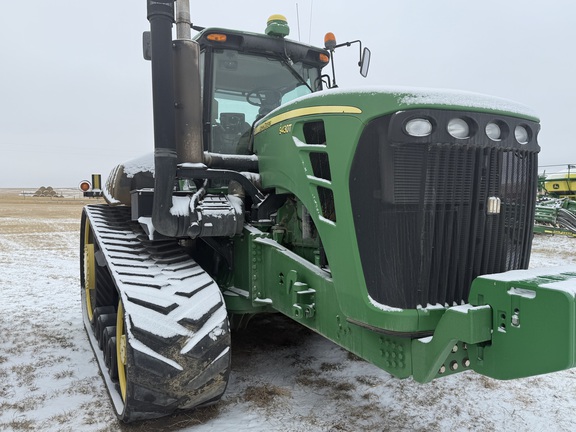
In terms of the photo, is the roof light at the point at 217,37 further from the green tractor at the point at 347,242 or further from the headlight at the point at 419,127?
the headlight at the point at 419,127

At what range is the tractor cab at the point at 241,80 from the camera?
3.85 meters

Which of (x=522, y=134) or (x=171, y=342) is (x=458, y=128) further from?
(x=171, y=342)

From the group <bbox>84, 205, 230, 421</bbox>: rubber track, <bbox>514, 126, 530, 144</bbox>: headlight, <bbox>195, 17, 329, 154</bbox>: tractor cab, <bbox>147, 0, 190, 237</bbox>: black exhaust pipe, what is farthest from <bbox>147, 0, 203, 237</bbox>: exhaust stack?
<bbox>514, 126, 530, 144</bbox>: headlight

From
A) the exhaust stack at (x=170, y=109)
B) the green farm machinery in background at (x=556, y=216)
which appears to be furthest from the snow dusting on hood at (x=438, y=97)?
the green farm machinery in background at (x=556, y=216)

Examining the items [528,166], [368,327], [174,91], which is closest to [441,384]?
[368,327]

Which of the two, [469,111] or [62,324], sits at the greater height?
[469,111]

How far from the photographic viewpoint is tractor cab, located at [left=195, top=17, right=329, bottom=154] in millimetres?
3854

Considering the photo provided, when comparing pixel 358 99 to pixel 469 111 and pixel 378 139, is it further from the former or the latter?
pixel 469 111

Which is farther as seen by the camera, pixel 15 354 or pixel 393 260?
pixel 15 354

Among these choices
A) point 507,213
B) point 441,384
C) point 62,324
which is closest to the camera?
point 507,213

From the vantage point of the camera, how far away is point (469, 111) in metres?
2.24

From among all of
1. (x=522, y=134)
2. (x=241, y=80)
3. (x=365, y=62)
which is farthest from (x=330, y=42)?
(x=522, y=134)

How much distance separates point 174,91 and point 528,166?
2055mm

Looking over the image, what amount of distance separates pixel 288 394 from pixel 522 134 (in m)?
2.21
